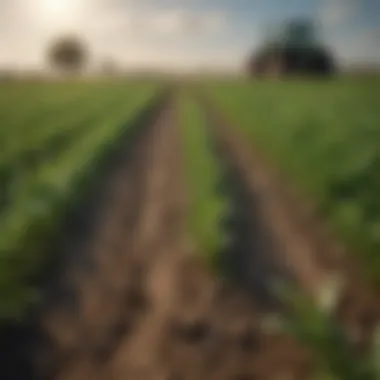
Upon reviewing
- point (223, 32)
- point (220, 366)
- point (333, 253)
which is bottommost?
point (220, 366)

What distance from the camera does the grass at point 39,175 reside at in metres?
1.58

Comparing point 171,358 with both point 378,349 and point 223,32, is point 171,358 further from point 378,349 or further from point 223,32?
point 223,32

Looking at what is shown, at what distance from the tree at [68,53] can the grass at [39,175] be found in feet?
0.36

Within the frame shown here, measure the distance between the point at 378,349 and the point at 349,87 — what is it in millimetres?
711

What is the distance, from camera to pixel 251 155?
2.62m

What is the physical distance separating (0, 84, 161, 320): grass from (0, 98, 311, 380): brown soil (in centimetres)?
8

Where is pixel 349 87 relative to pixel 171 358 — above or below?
above

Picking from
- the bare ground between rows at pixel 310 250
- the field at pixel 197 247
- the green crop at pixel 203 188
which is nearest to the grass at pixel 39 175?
the field at pixel 197 247

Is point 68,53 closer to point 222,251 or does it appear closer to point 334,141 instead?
point 222,251

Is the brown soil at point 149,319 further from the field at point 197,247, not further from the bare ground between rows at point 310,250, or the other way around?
the bare ground between rows at point 310,250

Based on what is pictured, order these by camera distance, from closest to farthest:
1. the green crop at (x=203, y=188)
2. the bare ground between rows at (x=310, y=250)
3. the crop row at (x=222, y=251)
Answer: the crop row at (x=222, y=251) < the bare ground between rows at (x=310, y=250) < the green crop at (x=203, y=188)

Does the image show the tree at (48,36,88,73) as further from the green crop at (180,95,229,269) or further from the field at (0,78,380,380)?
the green crop at (180,95,229,269)

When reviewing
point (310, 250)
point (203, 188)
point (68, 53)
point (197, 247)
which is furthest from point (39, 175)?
point (310, 250)

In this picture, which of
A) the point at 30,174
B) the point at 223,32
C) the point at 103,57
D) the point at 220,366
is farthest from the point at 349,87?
the point at 30,174
